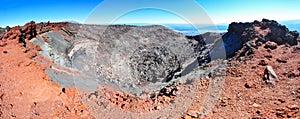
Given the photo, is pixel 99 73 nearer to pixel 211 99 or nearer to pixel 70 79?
pixel 70 79

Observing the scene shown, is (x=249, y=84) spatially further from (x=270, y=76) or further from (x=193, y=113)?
(x=193, y=113)

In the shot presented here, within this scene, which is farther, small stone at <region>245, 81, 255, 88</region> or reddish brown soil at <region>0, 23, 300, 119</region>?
small stone at <region>245, 81, 255, 88</region>

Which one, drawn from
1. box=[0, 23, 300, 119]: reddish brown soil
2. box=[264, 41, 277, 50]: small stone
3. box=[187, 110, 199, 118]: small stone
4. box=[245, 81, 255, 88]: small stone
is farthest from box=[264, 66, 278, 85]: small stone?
box=[187, 110, 199, 118]: small stone

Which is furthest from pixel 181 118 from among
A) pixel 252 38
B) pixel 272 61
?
pixel 252 38

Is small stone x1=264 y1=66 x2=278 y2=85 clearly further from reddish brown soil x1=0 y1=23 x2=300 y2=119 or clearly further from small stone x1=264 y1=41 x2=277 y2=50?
small stone x1=264 y1=41 x2=277 y2=50

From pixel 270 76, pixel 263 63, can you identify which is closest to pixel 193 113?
pixel 270 76

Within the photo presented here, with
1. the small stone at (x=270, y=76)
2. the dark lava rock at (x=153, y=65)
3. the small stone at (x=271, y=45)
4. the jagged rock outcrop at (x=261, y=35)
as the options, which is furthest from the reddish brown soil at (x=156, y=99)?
the dark lava rock at (x=153, y=65)

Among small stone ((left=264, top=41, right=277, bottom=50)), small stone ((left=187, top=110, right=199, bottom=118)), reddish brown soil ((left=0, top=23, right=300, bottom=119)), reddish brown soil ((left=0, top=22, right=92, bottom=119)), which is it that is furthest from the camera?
small stone ((left=264, top=41, right=277, bottom=50))

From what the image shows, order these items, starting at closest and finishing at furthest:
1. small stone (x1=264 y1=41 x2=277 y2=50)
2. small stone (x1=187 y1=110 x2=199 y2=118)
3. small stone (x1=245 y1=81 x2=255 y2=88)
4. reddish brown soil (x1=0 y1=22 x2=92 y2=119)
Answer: reddish brown soil (x1=0 y1=22 x2=92 y2=119) → small stone (x1=187 y1=110 x2=199 y2=118) → small stone (x1=245 y1=81 x2=255 y2=88) → small stone (x1=264 y1=41 x2=277 y2=50)

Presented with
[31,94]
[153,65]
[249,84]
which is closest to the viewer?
[31,94]
